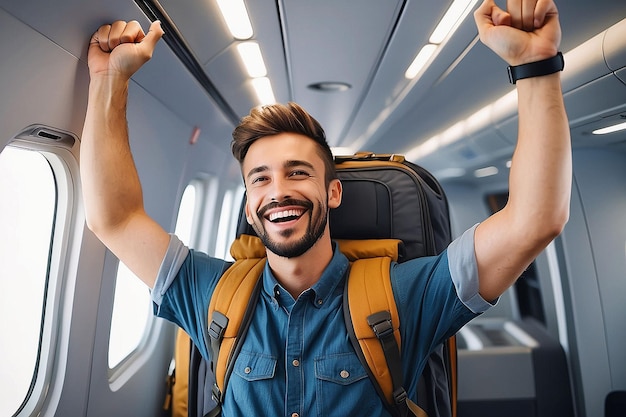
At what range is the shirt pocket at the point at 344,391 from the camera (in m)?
1.73

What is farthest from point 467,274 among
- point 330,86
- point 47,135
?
point 330,86

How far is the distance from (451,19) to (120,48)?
1546 mm

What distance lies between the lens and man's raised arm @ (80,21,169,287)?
1790mm

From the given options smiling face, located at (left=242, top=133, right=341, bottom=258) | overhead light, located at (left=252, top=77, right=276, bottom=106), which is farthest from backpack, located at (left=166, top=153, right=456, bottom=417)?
overhead light, located at (left=252, top=77, right=276, bottom=106)

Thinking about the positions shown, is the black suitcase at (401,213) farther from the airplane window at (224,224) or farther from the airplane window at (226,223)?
the airplane window at (224,224)

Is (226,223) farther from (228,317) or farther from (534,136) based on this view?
(534,136)

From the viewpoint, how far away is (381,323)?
5.78 feet

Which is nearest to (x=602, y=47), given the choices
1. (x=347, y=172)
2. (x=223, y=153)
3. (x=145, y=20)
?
(x=347, y=172)

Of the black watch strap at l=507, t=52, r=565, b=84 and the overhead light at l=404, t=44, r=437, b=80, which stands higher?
the overhead light at l=404, t=44, r=437, b=80

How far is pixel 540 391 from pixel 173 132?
3684mm

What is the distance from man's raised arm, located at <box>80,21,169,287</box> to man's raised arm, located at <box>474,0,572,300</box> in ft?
4.31

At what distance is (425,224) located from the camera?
7.04 ft

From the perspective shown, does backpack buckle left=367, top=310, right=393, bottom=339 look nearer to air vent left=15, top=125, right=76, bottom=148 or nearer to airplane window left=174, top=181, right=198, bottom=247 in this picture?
air vent left=15, top=125, right=76, bottom=148

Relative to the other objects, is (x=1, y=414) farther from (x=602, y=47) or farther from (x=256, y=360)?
(x=602, y=47)
